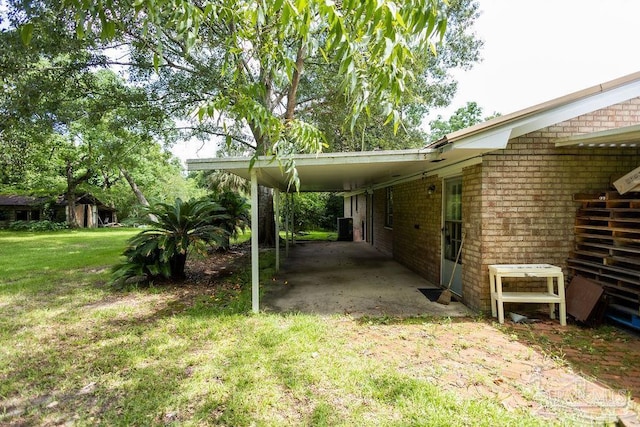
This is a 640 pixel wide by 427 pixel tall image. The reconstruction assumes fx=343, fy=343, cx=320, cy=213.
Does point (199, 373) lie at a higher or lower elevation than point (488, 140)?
lower

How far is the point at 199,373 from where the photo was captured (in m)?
3.36

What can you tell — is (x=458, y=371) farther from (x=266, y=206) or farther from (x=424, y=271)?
(x=266, y=206)

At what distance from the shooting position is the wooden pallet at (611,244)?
4340 mm

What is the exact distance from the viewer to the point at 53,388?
125 inches

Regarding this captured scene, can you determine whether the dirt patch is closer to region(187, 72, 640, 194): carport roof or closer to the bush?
region(187, 72, 640, 194): carport roof

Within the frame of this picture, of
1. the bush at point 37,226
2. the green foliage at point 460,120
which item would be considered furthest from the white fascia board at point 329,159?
the green foliage at point 460,120

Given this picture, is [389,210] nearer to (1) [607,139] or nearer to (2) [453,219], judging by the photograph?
(2) [453,219]

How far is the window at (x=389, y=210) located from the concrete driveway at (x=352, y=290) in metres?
1.37


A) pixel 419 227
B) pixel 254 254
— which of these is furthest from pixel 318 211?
pixel 254 254

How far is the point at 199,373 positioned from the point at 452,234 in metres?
4.69

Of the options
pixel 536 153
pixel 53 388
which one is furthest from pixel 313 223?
pixel 53 388

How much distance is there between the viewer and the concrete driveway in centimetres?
531

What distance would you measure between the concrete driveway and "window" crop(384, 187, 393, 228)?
4.50ft

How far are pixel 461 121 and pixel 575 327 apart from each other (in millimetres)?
39855
